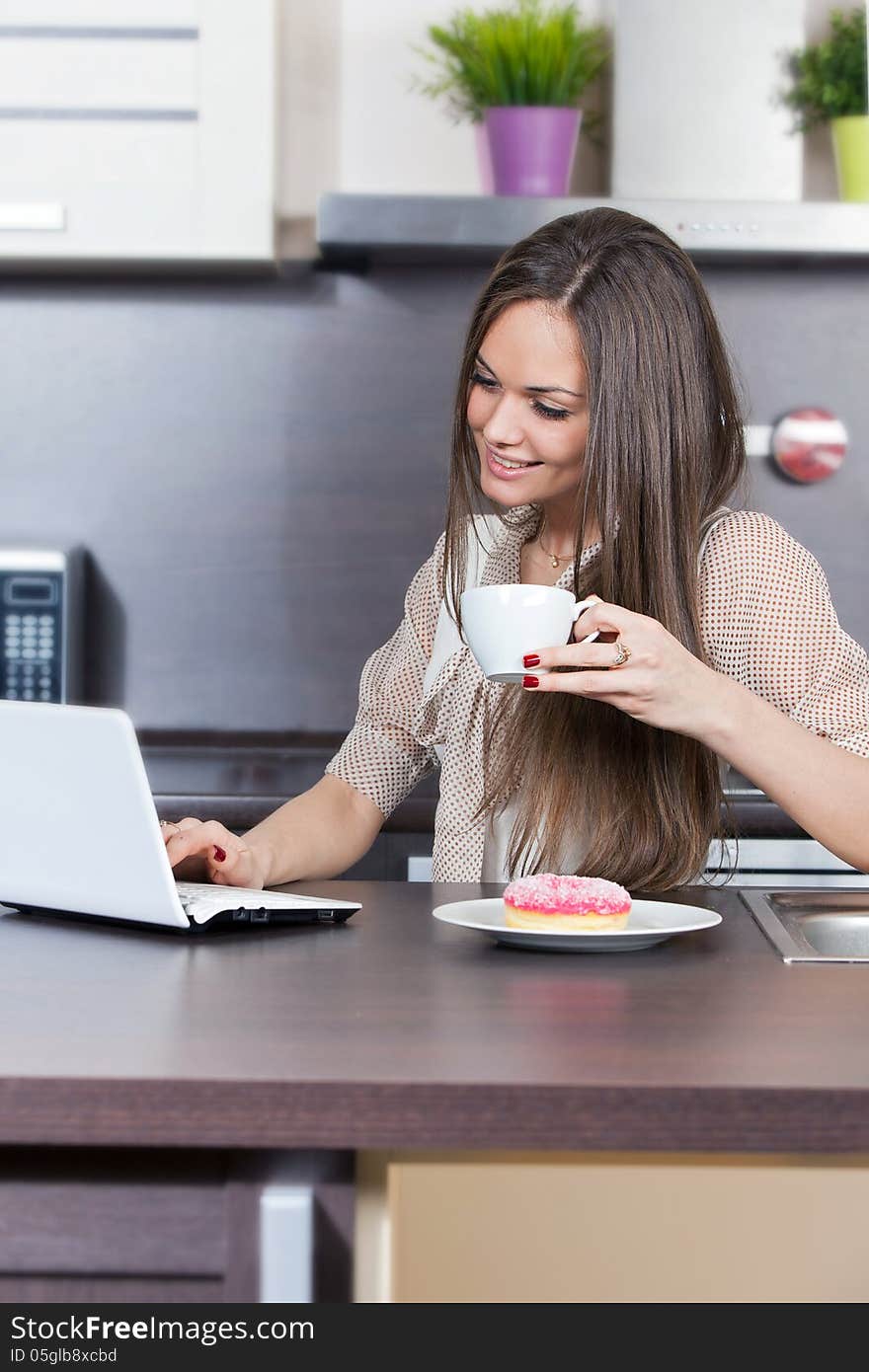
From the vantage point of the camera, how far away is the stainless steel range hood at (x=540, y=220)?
7.36 feet

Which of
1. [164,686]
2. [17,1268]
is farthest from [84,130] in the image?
[17,1268]

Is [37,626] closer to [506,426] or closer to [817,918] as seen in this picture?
[506,426]

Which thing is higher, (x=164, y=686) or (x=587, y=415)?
(x=587, y=415)

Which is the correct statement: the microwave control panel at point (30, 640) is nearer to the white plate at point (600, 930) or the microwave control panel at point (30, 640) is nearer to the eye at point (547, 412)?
the eye at point (547, 412)

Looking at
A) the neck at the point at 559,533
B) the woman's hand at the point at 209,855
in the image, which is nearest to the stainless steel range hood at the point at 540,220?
the neck at the point at 559,533

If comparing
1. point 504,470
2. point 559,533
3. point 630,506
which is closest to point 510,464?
point 504,470

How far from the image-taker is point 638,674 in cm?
117

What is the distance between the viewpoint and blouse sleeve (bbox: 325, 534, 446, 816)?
1713 mm

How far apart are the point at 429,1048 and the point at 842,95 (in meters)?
2.12

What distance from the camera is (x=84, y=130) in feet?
7.54
